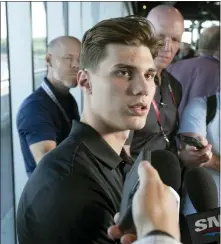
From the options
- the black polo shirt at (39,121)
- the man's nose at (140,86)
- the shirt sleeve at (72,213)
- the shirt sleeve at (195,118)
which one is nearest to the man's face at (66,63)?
the black polo shirt at (39,121)

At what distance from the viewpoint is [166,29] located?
2258 millimetres

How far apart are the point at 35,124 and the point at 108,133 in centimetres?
108

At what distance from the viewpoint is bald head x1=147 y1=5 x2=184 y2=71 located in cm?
224

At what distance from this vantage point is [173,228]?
730mm

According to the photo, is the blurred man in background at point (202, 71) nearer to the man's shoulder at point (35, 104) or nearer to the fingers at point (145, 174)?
the man's shoulder at point (35, 104)

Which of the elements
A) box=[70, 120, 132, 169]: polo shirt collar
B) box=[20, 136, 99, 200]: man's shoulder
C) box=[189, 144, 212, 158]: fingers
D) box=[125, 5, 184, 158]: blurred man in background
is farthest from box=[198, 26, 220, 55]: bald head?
box=[20, 136, 99, 200]: man's shoulder

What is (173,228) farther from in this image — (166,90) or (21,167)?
(21,167)

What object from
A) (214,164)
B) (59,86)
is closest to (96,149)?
(214,164)

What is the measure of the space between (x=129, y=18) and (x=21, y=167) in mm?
2400

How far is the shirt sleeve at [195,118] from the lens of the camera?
2.16 metres

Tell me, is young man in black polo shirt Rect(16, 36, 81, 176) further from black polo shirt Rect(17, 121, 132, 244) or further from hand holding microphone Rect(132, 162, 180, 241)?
hand holding microphone Rect(132, 162, 180, 241)

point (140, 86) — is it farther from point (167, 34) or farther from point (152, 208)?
point (167, 34)

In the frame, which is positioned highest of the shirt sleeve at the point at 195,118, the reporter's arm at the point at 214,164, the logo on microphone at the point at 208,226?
the shirt sleeve at the point at 195,118

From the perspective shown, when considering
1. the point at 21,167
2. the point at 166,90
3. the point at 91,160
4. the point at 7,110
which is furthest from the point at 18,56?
the point at 91,160
